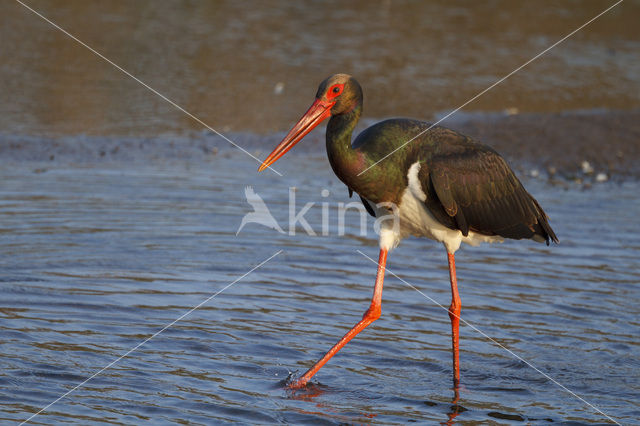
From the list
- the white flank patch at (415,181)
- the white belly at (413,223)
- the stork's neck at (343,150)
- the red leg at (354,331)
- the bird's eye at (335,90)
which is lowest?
the red leg at (354,331)

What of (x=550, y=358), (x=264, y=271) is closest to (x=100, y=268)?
(x=264, y=271)

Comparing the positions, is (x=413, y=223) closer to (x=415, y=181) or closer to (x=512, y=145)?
(x=415, y=181)

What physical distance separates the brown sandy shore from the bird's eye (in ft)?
16.7

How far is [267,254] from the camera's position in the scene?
25.2 ft

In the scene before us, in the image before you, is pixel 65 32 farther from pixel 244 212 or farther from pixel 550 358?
pixel 550 358

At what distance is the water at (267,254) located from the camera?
209 inches

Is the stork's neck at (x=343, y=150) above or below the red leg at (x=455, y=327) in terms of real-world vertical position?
above

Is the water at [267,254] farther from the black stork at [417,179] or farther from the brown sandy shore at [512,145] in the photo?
the black stork at [417,179]

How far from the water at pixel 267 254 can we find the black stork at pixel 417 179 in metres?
0.44

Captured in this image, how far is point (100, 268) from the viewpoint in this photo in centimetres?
708

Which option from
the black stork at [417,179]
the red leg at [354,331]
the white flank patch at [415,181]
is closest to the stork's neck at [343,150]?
the black stork at [417,179]

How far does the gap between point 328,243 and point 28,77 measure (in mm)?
6317

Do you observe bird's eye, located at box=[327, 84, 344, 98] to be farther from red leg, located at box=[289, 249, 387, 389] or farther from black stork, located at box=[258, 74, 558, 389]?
red leg, located at box=[289, 249, 387, 389]

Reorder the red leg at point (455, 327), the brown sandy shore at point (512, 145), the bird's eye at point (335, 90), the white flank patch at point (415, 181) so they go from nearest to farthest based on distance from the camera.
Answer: the bird's eye at point (335, 90) < the white flank patch at point (415, 181) < the red leg at point (455, 327) < the brown sandy shore at point (512, 145)
